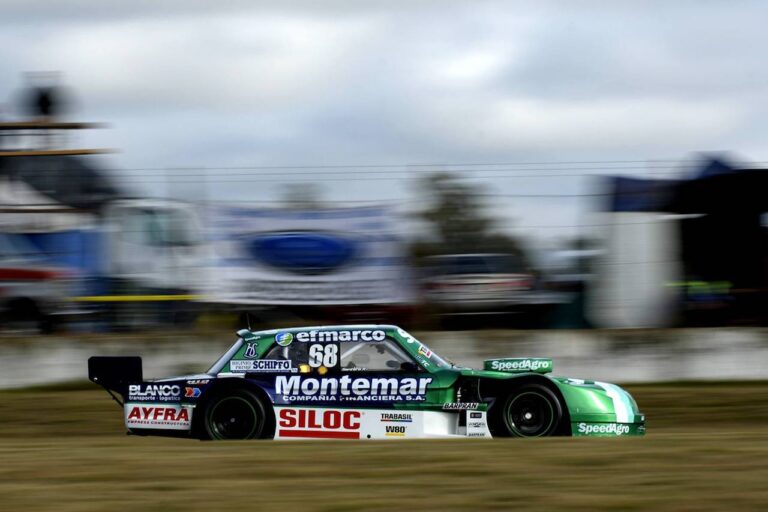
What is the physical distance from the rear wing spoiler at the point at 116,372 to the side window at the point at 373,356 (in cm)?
181

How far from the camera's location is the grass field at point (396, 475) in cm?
505

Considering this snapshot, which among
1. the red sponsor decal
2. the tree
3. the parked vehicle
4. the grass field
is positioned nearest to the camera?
the grass field

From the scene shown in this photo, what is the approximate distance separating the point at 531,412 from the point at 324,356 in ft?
5.99

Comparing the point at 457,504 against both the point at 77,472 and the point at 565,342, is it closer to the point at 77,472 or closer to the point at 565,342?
the point at 77,472

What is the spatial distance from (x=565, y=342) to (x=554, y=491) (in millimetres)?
8737

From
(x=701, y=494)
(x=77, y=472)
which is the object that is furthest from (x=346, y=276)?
(x=701, y=494)

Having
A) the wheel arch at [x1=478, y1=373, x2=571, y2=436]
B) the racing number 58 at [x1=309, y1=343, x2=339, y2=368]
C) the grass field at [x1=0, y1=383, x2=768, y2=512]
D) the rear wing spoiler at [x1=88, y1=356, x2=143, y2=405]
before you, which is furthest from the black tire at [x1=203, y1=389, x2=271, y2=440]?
the wheel arch at [x1=478, y1=373, x2=571, y2=436]

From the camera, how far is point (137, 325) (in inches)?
557

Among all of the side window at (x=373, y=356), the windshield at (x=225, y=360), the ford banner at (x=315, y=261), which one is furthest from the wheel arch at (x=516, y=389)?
the ford banner at (x=315, y=261)

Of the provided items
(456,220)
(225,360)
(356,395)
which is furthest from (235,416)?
(456,220)

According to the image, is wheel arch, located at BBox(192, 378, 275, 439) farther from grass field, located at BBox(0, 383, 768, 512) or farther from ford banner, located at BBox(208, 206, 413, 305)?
ford banner, located at BBox(208, 206, 413, 305)

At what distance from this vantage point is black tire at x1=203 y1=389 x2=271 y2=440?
29.7 ft

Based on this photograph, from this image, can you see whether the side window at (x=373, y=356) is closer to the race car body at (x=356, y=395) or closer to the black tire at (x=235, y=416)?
the race car body at (x=356, y=395)

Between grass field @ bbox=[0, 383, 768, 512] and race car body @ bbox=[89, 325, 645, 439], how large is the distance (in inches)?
51.5
